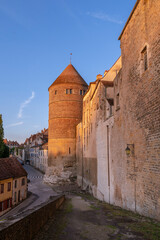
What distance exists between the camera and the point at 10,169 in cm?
2300

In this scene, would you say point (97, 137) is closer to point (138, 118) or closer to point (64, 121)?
point (138, 118)

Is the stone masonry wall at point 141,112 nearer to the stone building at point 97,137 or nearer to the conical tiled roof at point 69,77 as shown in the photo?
the stone building at point 97,137

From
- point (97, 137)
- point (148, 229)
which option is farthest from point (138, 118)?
point (97, 137)

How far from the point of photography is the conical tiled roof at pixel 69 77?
3041 cm

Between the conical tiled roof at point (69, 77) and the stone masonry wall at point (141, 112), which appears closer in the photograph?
the stone masonry wall at point (141, 112)

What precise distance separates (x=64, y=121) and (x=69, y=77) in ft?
22.7

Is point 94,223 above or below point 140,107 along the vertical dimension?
below

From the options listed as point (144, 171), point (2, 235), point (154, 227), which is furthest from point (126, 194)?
point (2, 235)

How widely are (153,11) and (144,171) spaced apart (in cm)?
547

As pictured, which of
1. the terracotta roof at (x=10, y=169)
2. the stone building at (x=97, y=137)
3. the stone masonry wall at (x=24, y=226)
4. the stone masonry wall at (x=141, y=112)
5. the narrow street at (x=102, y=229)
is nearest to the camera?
the stone masonry wall at (x=24, y=226)

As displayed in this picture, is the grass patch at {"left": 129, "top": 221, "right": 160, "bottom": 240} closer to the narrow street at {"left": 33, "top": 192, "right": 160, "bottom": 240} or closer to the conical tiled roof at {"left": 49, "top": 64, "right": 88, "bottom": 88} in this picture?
the narrow street at {"left": 33, "top": 192, "right": 160, "bottom": 240}

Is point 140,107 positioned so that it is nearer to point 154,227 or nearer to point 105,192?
point 154,227

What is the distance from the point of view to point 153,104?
660 cm

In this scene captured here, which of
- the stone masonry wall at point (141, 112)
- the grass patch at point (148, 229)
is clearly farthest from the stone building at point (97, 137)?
the grass patch at point (148, 229)
